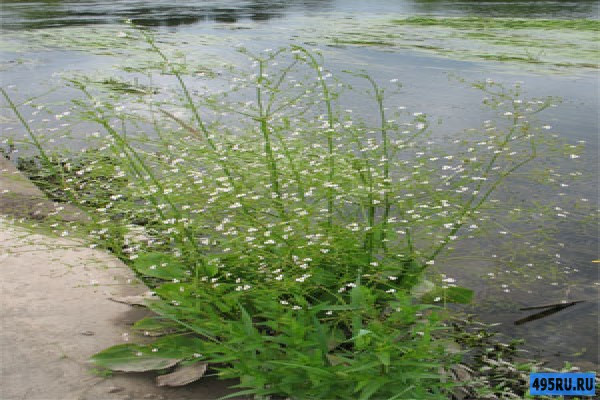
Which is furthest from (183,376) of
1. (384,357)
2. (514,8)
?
(514,8)

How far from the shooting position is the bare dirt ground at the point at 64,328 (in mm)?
2777

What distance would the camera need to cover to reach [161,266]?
127 inches

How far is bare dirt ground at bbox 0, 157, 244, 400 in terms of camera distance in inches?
109

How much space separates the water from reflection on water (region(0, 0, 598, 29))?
0.04 meters

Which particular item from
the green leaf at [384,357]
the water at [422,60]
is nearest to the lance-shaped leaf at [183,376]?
the green leaf at [384,357]

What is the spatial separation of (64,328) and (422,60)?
28.2ft

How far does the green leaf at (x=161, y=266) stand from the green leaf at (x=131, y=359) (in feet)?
1.24

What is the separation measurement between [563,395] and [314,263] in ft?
4.08

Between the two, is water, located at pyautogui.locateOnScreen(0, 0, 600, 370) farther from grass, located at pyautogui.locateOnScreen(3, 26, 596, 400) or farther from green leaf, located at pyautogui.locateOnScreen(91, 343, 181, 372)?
green leaf, located at pyautogui.locateOnScreen(91, 343, 181, 372)

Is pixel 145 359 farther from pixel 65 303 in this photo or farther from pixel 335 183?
pixel 335 183

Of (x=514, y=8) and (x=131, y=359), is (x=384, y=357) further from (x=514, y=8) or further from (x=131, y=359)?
(x=514, y=8)

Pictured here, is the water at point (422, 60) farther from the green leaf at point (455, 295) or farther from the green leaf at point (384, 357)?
the green leaf at point (384, 357)

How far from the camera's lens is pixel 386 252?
3.32 m

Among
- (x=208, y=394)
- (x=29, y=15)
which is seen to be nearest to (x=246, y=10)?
(x=29, y=15)
